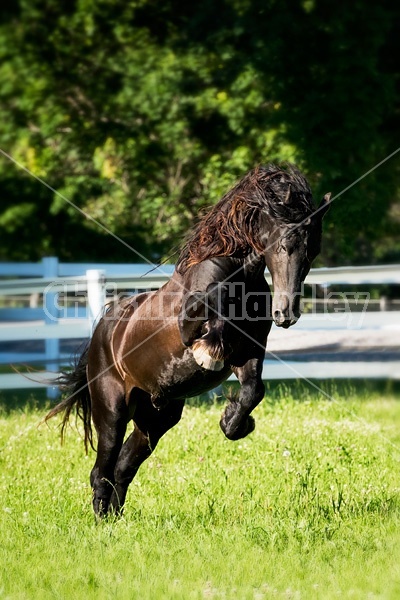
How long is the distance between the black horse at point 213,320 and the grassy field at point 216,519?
0.47 meters

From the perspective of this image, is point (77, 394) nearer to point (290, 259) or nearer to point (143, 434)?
point (143, 434)

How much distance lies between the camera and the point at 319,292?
1792 cm

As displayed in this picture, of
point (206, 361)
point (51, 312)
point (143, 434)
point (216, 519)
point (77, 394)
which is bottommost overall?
point (216, 519)

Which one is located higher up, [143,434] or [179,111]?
[179,111]

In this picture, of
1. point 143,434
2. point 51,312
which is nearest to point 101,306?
point 51,312

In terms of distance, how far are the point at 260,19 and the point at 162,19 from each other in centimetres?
241

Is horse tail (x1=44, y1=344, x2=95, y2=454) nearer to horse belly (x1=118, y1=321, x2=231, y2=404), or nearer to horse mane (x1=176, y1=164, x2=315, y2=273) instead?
horse belly (x1=118, y1=321, x2=231, y2=404)

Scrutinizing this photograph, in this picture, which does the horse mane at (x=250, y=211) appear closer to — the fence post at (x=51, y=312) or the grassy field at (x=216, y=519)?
the grassy field at (x=216, y=519)

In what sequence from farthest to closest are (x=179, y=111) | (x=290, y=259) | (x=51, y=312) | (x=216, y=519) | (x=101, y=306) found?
(x=179, y=111), (x=51, y=312), (x=101, y=306), (x=216, y=519), (x=290, y=259)

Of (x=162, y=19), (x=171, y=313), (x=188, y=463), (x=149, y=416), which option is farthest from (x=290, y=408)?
(x=162, y=19)

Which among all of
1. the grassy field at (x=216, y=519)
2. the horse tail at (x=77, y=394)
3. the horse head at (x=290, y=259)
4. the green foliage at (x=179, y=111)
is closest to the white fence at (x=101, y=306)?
the green foliage at (x=179, y=111)

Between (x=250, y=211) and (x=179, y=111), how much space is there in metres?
10.7

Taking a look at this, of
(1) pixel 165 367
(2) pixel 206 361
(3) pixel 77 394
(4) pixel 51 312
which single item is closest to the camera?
(2) pixel 206 361

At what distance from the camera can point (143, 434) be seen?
5441mm
